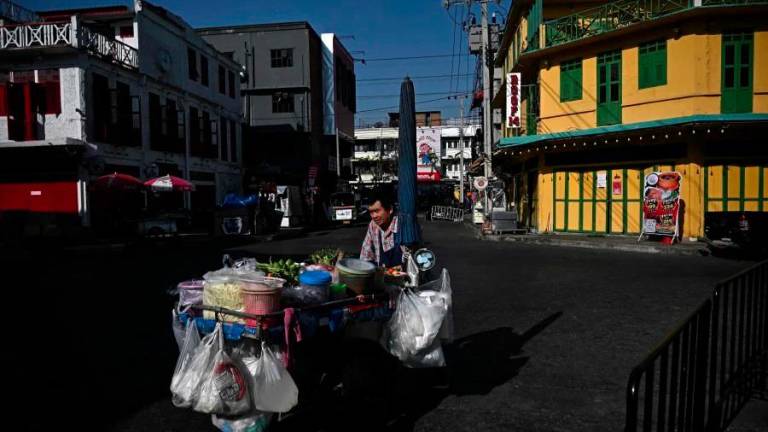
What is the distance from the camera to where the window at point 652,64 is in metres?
18.6

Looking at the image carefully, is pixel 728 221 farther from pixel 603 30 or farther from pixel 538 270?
pixel 603 30

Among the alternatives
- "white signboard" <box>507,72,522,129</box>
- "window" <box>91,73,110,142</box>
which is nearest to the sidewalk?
"white signboard" <box>507,72,522,129</box>

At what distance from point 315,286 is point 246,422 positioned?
3.20 ft

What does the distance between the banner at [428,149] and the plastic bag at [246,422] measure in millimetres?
50066

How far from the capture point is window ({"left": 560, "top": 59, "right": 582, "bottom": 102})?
69.3ft

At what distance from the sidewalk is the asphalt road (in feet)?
8.38

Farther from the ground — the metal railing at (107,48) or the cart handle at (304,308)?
the metal railing at (107,48)

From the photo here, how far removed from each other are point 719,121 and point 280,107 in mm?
31364

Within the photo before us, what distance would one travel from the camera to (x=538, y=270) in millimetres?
12062

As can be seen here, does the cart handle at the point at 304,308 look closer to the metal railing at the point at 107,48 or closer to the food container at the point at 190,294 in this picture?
the food container at the point at 190,294

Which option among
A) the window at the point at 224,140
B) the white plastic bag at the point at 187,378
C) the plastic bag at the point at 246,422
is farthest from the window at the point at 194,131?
the plastic bag at the point at 246,422

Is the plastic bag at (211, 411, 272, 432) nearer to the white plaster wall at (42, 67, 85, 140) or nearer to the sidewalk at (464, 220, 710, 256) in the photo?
the sidewalk at (464, 220, 710, 256)

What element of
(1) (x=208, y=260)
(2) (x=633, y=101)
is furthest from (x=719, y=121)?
(1) (x=208, y=260)

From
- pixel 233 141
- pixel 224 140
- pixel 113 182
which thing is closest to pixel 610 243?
pixel 113 182
